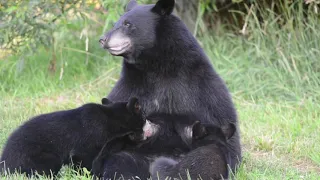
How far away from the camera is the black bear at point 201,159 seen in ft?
14.6

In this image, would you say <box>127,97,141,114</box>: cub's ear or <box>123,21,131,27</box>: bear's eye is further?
<box>123,21,131,27</box>: bear's eye

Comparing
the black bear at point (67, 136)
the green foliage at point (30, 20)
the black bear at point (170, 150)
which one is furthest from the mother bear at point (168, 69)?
the green foliage at point (30, 20)

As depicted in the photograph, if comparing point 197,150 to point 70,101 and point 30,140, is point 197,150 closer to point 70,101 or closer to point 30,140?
point 30,140

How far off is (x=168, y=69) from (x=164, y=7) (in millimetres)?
468

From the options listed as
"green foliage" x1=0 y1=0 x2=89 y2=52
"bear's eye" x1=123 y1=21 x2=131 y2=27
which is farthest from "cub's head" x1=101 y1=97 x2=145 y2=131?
"green foliage" x1=0 y1=0 x2=89 y2=52

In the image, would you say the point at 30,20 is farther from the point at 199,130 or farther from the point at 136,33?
the point at 199,130

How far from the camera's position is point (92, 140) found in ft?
15.9

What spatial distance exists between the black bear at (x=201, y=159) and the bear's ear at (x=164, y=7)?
0.87 meters

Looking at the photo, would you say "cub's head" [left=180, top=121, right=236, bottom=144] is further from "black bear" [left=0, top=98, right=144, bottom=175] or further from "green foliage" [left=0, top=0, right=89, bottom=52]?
"green foliage" [left=0, top=0, right=89, bottom=52]

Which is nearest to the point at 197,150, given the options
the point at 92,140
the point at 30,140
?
the point at 92,140

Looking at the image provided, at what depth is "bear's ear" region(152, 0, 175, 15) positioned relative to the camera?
5.05 meters

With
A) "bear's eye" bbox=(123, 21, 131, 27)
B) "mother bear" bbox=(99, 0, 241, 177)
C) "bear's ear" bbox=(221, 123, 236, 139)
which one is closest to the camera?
"bear's ear" bbox=(221, 123, 236, 139)

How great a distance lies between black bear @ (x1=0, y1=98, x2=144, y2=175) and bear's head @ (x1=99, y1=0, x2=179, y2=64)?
381 millimetres

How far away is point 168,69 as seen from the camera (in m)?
5.00
